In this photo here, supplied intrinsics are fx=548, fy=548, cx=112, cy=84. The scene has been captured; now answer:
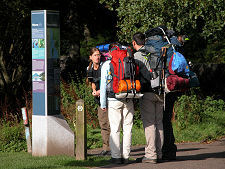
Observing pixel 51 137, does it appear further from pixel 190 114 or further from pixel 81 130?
pixel 190 114

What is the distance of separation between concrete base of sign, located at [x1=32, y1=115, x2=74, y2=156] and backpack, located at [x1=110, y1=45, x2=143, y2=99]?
206 cm

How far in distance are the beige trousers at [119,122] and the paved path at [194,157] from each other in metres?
0.26

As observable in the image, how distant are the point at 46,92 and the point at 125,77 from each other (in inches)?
91.2

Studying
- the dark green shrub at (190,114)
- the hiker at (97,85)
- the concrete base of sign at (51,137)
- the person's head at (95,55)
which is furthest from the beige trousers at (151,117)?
the dark green shrub at (190,114)

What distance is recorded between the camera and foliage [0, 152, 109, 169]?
890 centimetres

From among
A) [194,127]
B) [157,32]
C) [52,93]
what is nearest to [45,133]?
[52,93]

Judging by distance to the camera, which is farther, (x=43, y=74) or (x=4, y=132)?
(x=4, y=132)

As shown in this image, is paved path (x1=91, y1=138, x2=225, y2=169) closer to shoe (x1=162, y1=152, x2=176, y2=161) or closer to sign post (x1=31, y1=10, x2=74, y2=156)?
shoe (x1=162, y1=152, x2=176, y2=161)

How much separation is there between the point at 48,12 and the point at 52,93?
4.97ft

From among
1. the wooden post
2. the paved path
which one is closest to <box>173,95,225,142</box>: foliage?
the paved path

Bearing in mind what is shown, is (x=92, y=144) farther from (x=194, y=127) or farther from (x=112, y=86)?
(x=112, y=86)

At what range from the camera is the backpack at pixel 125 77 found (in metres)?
8.38

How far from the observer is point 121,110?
879cm

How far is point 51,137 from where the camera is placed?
10.1 meters
